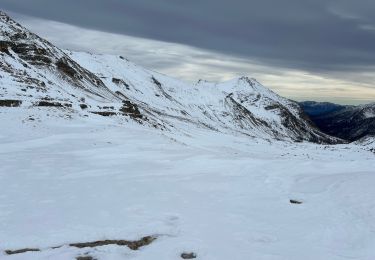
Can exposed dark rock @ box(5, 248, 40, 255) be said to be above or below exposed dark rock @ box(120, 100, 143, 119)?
below

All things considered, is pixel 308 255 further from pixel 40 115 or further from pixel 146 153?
pixel 40 115

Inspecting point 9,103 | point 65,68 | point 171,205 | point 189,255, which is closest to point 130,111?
point 9,103

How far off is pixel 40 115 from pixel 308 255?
31.6 metres

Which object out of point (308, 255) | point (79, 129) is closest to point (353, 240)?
point (308, 255)

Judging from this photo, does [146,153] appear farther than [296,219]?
Yes

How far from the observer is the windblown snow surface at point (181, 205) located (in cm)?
1080

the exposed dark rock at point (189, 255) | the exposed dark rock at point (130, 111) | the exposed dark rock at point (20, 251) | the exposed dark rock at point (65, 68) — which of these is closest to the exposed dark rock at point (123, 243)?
the exposed dark rock at point (20, 251)

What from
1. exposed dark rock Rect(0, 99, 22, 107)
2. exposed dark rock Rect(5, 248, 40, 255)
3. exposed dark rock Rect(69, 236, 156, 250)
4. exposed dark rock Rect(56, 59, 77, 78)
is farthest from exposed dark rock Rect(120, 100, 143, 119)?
exposed dark rock Rect(56, 59, 77, 78)

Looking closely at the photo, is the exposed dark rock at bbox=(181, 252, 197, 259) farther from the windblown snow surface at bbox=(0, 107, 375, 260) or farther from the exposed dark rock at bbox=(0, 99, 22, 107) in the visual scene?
the exposed dark rock at bbox=(0, 99, 22, 107)

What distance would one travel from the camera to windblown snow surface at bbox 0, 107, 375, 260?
10.8 metres

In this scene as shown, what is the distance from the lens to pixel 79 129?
33.1 m

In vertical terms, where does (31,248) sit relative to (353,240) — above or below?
below

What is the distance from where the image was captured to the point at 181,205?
14258mm

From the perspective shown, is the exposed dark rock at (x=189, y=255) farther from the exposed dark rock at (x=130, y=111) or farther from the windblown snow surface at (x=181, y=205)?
the exposed dark rock at (x=130, y=111)
